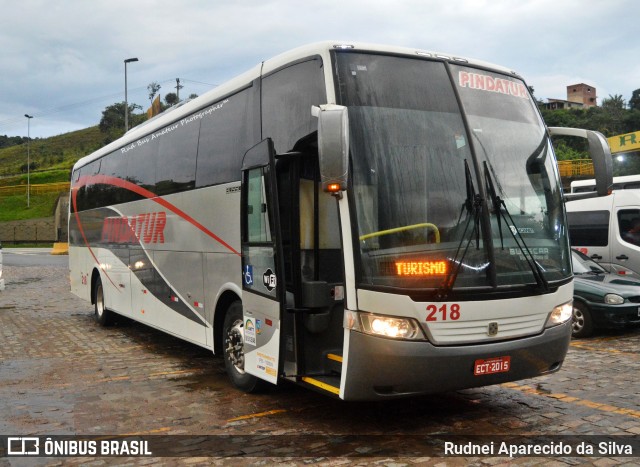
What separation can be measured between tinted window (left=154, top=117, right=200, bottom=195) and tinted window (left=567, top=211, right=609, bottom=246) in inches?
382

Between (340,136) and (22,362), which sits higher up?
(340,136)

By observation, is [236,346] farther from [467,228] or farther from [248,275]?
[467,228]

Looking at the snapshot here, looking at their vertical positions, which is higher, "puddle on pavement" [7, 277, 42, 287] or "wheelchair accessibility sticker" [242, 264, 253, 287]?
"wheelchair accessibility sticker" [242, 264, 253, 287]

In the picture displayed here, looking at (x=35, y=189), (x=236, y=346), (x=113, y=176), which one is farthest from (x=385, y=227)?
(x=35, y=189)

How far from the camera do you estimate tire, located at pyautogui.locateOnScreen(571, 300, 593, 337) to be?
11.0m

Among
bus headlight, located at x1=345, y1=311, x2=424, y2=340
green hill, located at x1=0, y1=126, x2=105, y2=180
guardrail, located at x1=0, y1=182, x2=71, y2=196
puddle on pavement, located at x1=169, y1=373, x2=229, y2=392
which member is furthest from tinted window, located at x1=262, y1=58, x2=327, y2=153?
green hill, located at x1=0, y1=126, x2=105, y2=180

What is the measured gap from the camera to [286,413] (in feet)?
21.6

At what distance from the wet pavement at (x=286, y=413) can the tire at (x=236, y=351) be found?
14 cm

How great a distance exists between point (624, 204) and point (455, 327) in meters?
11.2

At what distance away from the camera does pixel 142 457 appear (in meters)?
5.38

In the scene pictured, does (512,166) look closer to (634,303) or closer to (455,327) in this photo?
(455,327)

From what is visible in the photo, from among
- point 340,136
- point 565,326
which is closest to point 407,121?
point 340,136

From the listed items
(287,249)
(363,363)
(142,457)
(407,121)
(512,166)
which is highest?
(407,121)

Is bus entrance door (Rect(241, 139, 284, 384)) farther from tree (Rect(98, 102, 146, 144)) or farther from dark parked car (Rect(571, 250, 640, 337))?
tree (Rect(98, 102, 146, 144))
